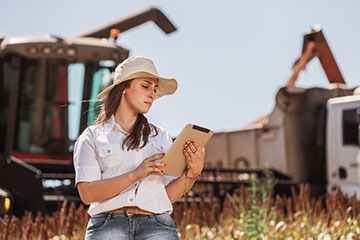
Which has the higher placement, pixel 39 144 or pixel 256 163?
pixel 39 144

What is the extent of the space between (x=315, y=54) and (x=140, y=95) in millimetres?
10798

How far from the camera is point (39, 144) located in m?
8.69

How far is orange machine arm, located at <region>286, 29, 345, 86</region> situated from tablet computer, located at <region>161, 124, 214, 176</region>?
10.1 meters

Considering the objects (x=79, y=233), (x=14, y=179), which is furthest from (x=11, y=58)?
(x=79, y=233)

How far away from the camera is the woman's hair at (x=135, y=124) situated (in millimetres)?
2360

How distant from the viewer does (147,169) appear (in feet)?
7.30

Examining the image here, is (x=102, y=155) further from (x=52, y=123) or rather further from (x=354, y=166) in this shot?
(x=354, y=166)

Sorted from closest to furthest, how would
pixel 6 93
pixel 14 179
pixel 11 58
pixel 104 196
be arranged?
pixel 104 196, pixel 14 179, pixel 11 58, pixel 6 93

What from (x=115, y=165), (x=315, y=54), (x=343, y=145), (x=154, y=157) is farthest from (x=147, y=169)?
(x=315, y=54)

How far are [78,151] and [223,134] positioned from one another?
9.65 m

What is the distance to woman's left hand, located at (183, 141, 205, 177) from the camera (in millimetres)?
2334

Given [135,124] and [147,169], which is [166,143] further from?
[147,169]

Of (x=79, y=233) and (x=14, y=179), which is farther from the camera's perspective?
(x=14, y=179)

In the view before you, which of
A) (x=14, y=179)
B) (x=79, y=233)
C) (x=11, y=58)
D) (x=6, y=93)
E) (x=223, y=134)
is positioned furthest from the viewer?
(x=223, y=134)
